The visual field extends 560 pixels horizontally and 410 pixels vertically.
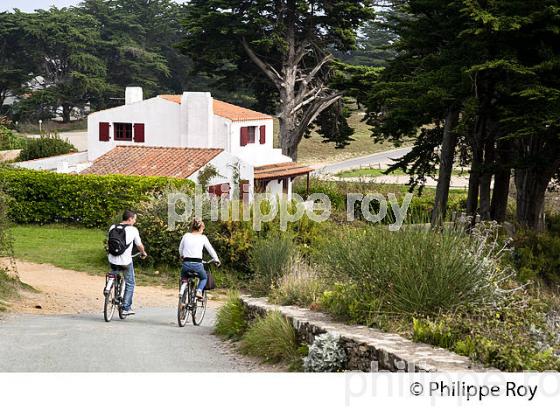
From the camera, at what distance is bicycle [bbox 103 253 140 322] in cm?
1536

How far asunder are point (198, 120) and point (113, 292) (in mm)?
30377

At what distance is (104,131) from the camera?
48.3 m

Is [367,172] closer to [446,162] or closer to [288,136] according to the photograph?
[288,136]

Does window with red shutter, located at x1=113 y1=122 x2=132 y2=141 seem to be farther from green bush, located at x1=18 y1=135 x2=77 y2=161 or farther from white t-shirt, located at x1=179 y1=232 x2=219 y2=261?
white t-shirt, located at x1=179 y1=232 x2=219 y2=261

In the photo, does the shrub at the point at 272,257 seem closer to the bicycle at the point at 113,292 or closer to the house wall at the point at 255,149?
the bicycle at the point at 113,292

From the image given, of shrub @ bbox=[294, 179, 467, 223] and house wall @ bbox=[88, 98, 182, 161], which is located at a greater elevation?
house wall @ bbox=[88, 98, 182, 161]

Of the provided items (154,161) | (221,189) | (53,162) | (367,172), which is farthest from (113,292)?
(367,172)

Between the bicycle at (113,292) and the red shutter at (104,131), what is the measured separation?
3296 cm

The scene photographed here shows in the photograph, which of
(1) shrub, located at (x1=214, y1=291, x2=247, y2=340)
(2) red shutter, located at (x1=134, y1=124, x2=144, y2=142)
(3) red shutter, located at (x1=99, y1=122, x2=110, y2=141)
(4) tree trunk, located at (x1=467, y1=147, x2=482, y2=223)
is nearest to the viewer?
(1) shrub, located at (x1=214, y1=291, x2=247, y2=340)

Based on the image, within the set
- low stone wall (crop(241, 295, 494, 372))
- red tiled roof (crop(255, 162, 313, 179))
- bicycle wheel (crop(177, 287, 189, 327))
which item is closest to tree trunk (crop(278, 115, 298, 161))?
red tiled roof (crop(255, 162, 313, 179))

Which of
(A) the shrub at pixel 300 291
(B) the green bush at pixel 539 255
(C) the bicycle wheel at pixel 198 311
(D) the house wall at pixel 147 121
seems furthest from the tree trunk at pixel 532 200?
(D) the house wall at pixel 147 121

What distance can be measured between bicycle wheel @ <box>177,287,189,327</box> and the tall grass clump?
174 inches

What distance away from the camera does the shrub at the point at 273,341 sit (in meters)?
11.1

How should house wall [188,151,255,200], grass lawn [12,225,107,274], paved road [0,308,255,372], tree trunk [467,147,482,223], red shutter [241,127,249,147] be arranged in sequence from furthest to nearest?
red shutter [241,127,249,147], house wall [188,151,255,200], grass lawn [12,225,107,274], tree trunk [467,147,482,223], paved road [0,308,255,372]
